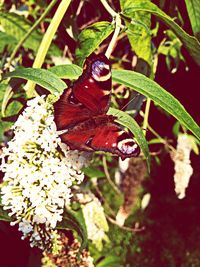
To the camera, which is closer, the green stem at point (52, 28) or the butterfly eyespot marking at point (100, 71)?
the butterfly eyespot marking at point (100, 71)

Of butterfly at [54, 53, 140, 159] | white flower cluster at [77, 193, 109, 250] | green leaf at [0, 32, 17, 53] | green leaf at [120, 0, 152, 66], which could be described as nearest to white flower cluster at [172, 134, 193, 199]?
white flower cluster at [77, 193, 109, 250]

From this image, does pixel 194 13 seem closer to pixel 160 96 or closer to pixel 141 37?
pixel 141 37

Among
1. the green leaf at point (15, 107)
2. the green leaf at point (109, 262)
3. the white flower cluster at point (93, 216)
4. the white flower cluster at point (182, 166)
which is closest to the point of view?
the green leaf at point (15, 107)

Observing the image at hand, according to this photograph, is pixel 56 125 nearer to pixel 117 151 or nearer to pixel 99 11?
pixel 117 151

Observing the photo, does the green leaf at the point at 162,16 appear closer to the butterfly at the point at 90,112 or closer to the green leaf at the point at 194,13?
the green leaf at the point at 194,13

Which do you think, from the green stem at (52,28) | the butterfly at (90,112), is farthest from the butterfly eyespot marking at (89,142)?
the green stem at (52,28)

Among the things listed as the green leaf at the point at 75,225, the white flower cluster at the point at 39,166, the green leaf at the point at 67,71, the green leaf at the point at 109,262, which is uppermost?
the green leaf at the point at 67,71
